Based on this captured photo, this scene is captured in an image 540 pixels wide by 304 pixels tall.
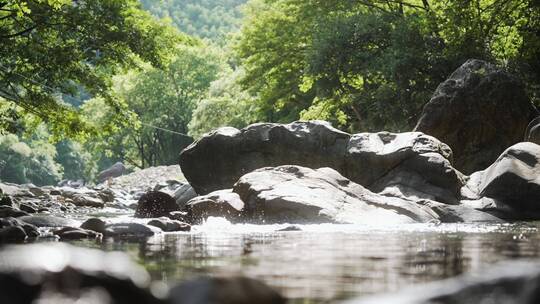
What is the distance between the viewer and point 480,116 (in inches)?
762

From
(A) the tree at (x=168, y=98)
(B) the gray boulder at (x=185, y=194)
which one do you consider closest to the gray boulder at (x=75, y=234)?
(B) the gray boulder at (x=185, y=194)

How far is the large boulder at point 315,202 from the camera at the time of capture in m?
12.5

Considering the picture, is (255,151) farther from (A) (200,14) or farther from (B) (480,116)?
(A) (200,14)

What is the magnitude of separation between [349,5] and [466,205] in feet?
60.6

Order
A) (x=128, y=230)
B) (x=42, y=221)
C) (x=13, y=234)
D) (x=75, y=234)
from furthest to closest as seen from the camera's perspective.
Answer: (x=42, y=221)
(x=128, y=230)
(x=75, y=234)
(x=13, y=234)

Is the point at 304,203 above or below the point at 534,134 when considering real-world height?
below

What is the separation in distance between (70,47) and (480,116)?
11577 mm

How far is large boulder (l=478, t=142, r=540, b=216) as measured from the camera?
13719mm

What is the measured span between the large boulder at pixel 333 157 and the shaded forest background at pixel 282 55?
9.14ft

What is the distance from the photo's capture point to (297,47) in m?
33.1

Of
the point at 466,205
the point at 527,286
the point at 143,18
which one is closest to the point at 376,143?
the point at 466,205

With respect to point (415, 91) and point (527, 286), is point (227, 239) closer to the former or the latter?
point (527, 286)

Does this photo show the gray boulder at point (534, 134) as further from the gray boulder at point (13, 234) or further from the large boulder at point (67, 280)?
the large boulder at point (67, 280)

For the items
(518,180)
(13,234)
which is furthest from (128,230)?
(518,180)
